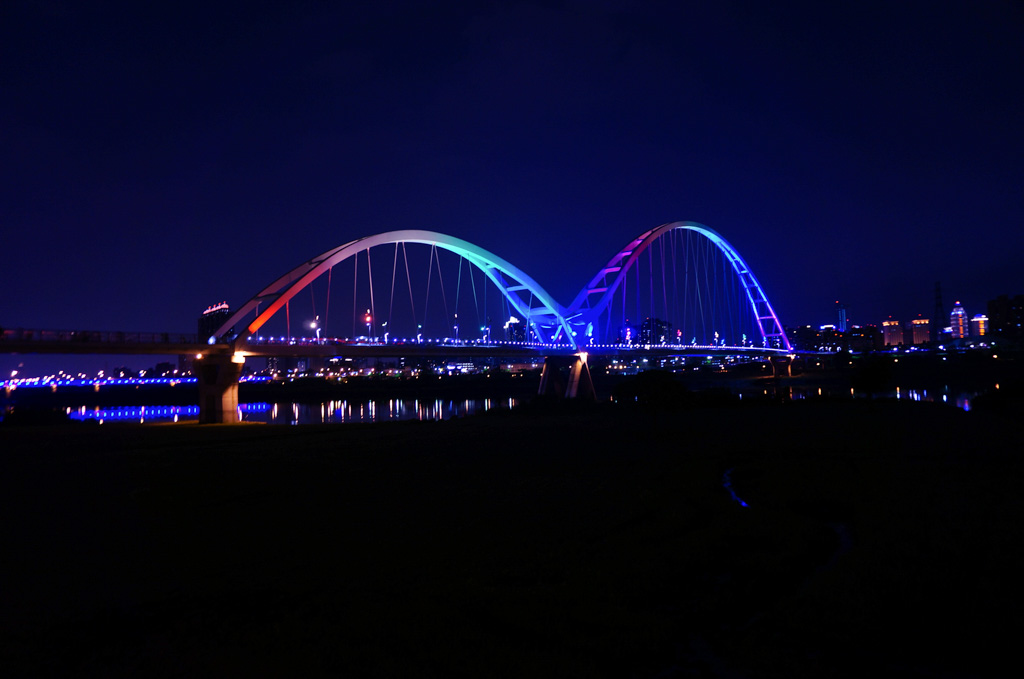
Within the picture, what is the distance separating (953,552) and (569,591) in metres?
5.59

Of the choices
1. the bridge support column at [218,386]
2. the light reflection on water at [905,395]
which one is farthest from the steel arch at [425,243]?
the light reflection on water at [905,395]

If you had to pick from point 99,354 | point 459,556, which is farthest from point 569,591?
point 99,354

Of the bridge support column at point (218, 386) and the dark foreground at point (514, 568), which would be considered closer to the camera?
the dark foreground at point (514, 568)

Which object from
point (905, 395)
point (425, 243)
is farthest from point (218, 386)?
point (905, 395)

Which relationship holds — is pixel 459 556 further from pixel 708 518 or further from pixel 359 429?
pixel 359 429

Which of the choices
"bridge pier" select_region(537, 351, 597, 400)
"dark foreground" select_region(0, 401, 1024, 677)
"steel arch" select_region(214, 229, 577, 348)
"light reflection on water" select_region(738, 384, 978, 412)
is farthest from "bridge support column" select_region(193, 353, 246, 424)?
"light reflection on water" select_region(738, 384, 978, 412)

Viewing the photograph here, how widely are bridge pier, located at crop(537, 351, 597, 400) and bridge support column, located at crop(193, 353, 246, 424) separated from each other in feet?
84.3

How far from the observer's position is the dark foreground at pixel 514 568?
18.2 feet

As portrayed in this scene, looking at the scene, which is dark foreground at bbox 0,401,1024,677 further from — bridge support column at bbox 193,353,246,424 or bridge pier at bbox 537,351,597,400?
bridge pier at bbox 537,351,597,400

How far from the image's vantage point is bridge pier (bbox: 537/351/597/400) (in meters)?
55.6

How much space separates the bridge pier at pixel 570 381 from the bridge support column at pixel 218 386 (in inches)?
1012

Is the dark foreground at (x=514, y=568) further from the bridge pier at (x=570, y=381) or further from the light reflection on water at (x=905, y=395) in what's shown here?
the bridge pier at (x=570, y=381)

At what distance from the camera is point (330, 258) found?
44.1 m

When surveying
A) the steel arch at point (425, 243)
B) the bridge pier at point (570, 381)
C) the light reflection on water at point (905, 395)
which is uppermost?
the steel arch at point (425, 243)
